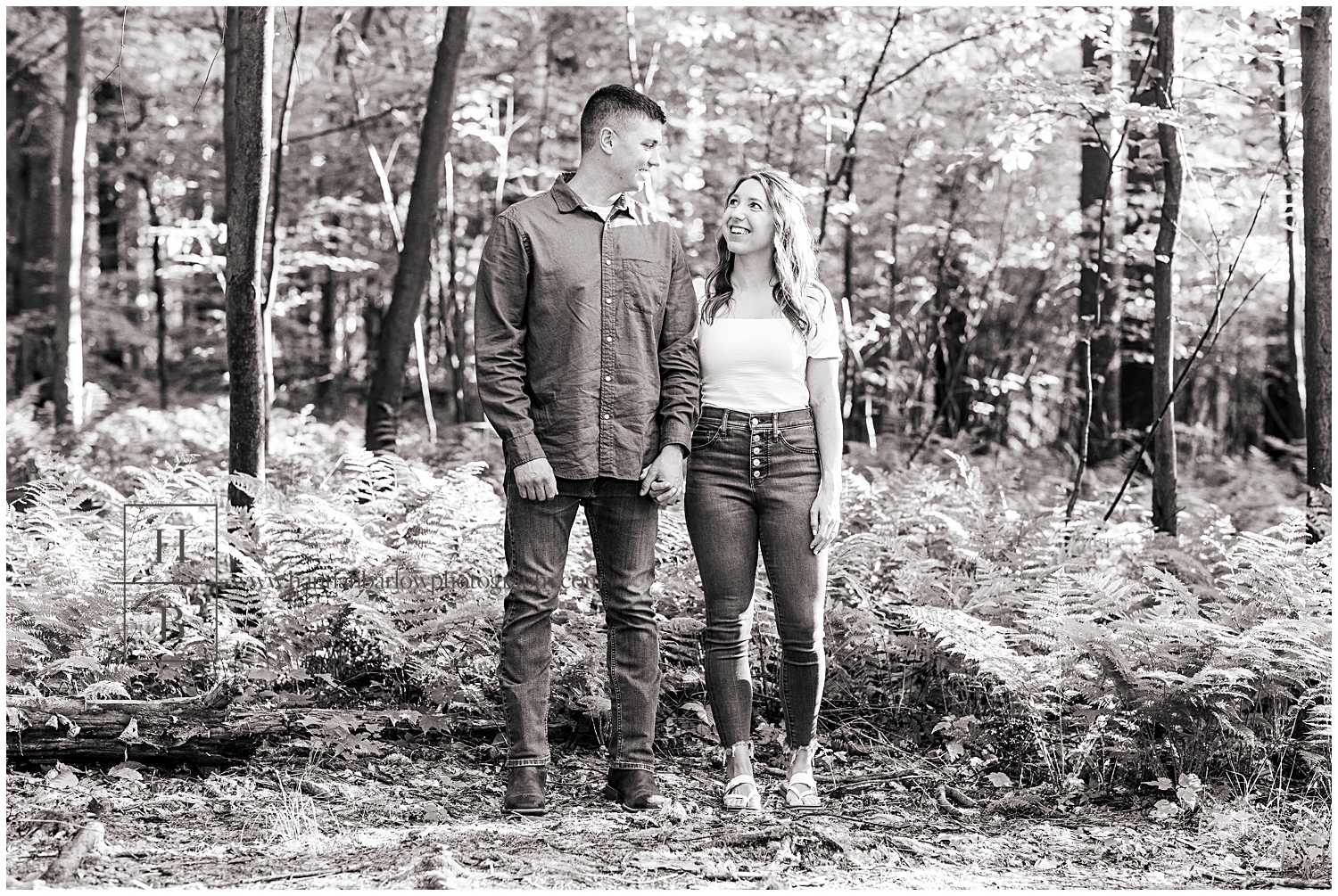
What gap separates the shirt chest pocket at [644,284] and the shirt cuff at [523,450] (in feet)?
1.92

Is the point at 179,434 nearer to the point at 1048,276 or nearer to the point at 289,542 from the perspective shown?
the point at 289,542

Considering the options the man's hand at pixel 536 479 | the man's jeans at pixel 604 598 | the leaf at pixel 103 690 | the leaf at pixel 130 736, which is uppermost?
the man's hand at pixel 536 479

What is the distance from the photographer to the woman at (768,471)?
3.76 m

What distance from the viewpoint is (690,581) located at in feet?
16.5

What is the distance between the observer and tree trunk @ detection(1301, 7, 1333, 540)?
5.98m

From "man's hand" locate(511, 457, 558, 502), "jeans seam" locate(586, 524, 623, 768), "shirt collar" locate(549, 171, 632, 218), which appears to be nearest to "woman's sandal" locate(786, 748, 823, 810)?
"jeans seam" locate(586, 524, 623, 768)

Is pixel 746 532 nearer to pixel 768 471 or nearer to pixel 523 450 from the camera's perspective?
pixel 768 471

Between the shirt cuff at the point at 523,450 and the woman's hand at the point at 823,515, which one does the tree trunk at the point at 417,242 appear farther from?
the woman's hand at the point at 823,515

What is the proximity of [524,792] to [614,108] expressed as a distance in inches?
91.8

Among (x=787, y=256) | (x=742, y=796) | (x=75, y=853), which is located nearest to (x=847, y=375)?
(x=787, y=256)

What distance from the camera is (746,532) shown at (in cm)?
378

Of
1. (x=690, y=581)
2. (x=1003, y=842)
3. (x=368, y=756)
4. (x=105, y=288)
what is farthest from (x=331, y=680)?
(x=105, y=288)

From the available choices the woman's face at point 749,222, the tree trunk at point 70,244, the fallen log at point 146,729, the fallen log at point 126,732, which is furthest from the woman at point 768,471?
the tree trunk at point 70,244

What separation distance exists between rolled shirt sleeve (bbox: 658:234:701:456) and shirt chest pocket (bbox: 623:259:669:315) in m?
0.05
